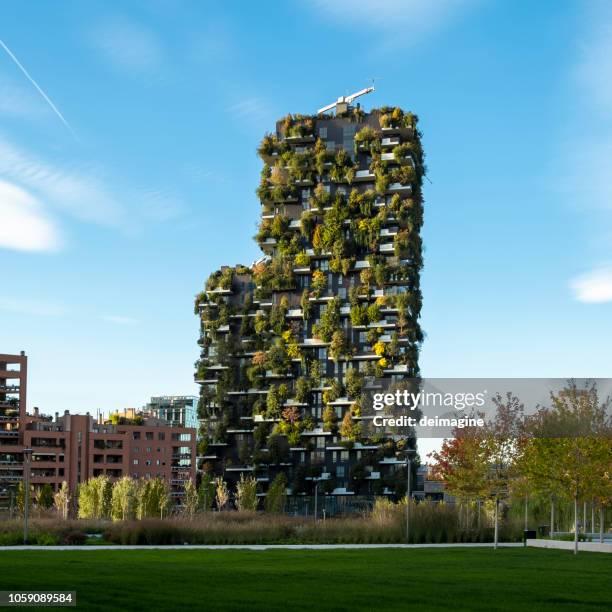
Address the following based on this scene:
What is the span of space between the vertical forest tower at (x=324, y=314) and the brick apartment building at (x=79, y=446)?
18690mm

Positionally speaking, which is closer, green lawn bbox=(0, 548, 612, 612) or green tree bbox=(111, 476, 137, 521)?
green lawn bbox=(0, 548, 612, 612)

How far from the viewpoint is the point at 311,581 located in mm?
22797

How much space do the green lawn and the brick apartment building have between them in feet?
284

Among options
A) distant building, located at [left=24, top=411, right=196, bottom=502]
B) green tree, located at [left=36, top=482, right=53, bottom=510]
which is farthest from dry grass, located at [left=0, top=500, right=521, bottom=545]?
distant building, located at [left=24, top=411, right=196, bottom=502]

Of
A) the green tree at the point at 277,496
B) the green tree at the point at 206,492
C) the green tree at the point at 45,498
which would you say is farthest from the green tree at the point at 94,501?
the green tree at the point at 45,498

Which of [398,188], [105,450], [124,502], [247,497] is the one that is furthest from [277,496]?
[105,450]

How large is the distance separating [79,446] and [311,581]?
4446 inches

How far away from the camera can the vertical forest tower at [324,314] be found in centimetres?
9650

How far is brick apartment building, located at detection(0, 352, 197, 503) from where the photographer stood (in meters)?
123

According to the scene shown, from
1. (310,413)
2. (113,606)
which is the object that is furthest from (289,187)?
(113,606)

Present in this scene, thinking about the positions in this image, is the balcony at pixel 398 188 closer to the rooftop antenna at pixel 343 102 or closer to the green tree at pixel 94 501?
the rooftop antenna at pixel 343 102

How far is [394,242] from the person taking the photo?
9731 centimetres

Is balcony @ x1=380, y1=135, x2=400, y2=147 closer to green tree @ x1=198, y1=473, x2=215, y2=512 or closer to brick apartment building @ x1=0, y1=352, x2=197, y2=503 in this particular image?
green tree @ x1=198, y1=473, x2=215, y2=512

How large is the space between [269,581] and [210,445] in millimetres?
83400
